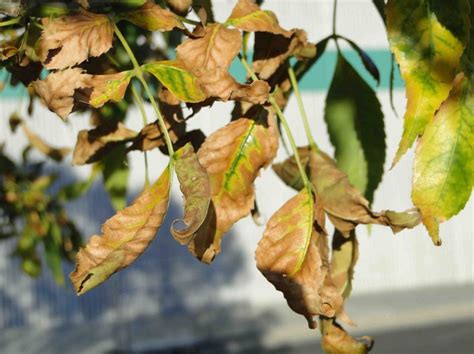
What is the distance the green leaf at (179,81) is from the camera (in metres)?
0.55

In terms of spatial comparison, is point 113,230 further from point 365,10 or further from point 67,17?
point 365,10

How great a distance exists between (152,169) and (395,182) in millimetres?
2352

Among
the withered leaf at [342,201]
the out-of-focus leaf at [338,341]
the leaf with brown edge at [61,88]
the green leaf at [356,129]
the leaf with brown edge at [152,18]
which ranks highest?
the leaf with brown edge at [152,18]

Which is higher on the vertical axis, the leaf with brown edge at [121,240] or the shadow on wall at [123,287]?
the leaf with brown edge at [121,240]

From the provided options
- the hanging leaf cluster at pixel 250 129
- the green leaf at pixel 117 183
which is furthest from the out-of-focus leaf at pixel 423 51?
the green leaf at pixel 117 183

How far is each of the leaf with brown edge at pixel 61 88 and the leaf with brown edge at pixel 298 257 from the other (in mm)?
149

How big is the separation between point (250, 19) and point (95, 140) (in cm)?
18

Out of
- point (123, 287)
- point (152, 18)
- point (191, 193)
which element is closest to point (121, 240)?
A: point (191, 193)

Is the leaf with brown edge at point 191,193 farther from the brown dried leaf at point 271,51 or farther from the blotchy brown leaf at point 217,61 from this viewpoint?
the brown dried leaf at point 271,51

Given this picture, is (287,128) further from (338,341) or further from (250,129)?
(338,341)

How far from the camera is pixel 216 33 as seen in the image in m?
0.60

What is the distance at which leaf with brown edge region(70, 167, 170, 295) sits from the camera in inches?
21.1

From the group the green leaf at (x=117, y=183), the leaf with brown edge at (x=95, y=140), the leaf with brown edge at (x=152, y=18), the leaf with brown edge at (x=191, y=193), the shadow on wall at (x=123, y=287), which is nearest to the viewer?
the leaf with brown edge at (x=191, y=193)

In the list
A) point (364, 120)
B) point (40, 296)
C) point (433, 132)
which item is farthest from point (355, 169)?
point (40, 296)
